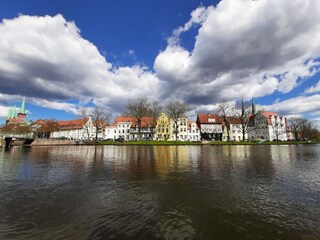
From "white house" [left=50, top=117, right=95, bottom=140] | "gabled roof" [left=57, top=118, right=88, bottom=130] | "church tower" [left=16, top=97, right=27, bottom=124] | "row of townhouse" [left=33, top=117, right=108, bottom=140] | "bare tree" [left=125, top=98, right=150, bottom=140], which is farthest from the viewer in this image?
"church tower" [left=16, top=97, right=27, bottom=124]

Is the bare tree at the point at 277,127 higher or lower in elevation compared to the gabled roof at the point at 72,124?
lower

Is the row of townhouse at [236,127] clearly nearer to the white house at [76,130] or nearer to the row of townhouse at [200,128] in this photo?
the row of townhouse at [200,128]

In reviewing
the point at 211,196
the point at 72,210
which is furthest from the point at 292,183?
the point at 72,210

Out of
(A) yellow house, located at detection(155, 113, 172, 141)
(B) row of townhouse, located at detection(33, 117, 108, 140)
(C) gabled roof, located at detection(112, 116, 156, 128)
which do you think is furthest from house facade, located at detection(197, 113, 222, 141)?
(B) row of townhouse, located at detection(33, 117, 108, 140)

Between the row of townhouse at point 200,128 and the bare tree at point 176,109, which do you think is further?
the row of townhouse at point 200,128

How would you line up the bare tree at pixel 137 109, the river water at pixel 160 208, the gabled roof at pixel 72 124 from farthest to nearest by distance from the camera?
the gabled roof at pixel 72 124 < the bare tree at pixel 137 109 < the river water at pixel 160 208

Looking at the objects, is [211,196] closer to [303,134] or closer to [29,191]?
[29,191]

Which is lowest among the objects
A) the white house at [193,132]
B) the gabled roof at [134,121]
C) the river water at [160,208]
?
the river water at [160,208]

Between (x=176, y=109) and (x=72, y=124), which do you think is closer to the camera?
(x=176, y=109)

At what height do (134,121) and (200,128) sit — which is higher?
(134,121)

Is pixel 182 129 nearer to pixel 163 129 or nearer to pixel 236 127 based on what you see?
pixel 163 129

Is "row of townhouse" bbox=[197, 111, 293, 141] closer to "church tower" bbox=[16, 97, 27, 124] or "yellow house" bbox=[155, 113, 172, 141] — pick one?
"yellow house" bbox=[155, 113, 172, 141]

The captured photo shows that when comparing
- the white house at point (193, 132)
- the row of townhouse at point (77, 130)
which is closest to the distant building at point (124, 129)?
the row of townhouse at point (77, 130)

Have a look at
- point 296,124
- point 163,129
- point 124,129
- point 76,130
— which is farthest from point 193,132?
point 76,130
